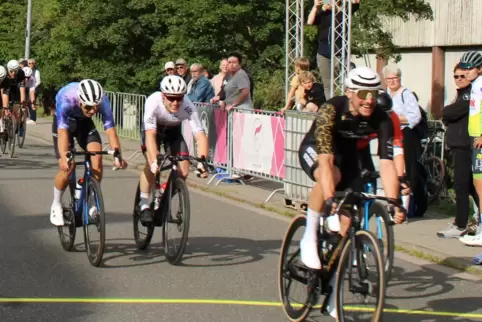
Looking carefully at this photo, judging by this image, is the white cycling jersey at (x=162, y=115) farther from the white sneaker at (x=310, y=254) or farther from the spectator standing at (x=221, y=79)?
the spectator standing at (x=221, y=79)

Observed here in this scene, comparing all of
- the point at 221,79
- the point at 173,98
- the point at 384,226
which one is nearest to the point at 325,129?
the point at 384,226

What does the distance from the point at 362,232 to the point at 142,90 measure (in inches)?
862

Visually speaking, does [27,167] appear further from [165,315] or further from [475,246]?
[165,315]

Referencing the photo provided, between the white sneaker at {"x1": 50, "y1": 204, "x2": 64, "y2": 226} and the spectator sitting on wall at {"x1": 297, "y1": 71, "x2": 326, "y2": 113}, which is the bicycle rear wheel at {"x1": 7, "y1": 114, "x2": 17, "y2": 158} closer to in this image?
the spectator sitting on wall at {"x1": 297, "y1": 71, "x2": 326, "y2": 113}

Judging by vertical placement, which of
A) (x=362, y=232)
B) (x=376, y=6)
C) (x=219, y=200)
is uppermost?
(x=376, y=6)

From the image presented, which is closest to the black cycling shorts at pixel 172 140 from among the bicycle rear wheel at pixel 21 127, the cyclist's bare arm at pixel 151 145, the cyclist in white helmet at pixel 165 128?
the cyclist in white helmet at pixel 165 128

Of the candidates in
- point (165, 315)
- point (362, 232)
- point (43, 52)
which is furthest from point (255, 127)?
point (43, 52)

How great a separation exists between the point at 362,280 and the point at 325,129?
1.10m

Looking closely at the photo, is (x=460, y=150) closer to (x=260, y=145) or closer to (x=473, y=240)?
(x=473, y=240)

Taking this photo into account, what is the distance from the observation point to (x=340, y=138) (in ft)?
23.6

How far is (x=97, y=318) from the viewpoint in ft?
23.8

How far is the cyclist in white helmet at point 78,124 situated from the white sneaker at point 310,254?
3.04 meters

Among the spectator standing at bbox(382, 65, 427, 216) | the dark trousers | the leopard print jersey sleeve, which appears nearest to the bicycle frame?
the leopard print jersey sleeve

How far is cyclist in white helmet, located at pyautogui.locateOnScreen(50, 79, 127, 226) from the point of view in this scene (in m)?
9.31
